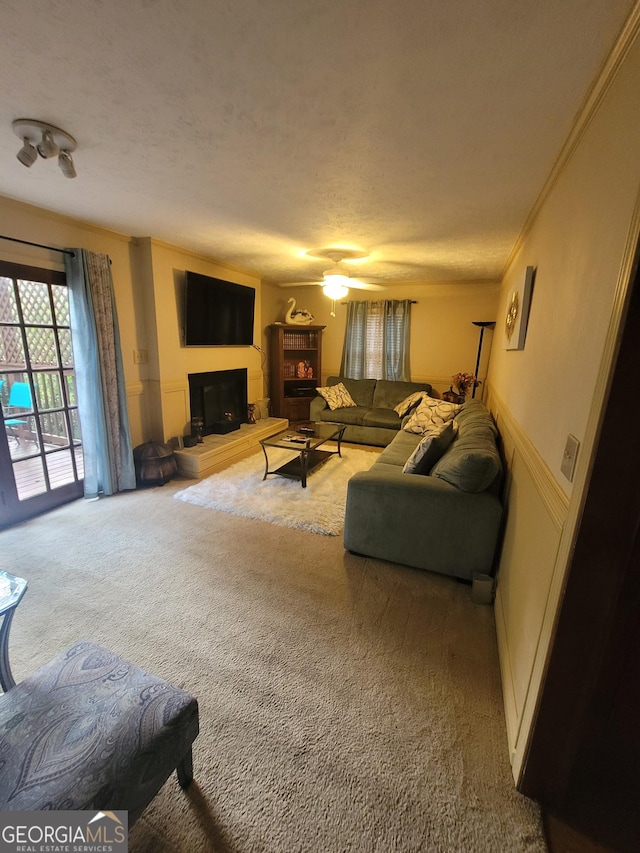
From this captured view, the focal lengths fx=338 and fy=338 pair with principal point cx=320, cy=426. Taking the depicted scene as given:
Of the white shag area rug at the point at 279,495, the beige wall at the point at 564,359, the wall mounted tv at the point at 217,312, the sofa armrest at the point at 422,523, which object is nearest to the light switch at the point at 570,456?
the beige wall at the point at 564,359

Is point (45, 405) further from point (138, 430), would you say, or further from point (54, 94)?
point (54, 94)

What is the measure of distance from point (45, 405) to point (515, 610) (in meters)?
3.54

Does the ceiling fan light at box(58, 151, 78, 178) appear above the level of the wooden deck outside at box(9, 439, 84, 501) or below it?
above

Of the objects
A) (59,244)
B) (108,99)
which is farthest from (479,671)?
(59,244)

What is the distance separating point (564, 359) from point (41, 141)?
8.07ft

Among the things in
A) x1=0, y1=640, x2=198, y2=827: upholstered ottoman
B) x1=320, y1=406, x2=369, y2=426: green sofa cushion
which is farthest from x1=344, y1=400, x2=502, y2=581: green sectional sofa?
x1=320, y1=406, x2=369, y2=426: green sofa cushion

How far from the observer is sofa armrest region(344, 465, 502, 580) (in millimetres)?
1988

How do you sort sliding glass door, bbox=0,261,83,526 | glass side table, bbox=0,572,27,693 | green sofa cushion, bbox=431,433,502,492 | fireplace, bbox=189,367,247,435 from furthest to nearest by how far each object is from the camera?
1. fireplace, bbox=189,367,247,435
2. sliding glass door, bbox=0,261,83,526
3. green sofa cushion, bbox=431,433,502,492
4. glass side table, bbox=0,572,27,693

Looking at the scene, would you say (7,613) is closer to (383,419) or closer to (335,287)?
(335,287)

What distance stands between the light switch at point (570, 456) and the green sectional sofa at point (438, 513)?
82 cm

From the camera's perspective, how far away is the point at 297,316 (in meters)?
5.40

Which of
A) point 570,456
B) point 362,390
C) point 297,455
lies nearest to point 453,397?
point 362,390

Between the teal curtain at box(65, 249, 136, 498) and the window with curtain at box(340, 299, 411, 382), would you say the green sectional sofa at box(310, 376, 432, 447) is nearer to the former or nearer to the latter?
the window with curtain at box(340, 299, 411, 382)

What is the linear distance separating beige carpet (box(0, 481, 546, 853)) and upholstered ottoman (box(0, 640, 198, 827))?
24cm
